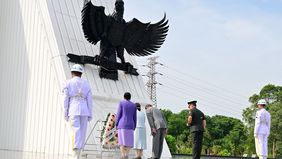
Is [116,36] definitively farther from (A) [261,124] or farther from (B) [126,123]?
(A) [261,124]

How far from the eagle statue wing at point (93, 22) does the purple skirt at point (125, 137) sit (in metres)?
4.69

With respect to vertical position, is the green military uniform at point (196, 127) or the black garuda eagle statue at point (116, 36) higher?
the black garuda eagle statue at point (116, 36)

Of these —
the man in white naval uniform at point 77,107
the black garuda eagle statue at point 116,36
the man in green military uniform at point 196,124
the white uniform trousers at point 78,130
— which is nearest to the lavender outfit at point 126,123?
the man in white naval uniform at point 77,107

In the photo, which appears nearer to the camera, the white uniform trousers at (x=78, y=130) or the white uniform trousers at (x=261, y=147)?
the white uniform trousers at (x=78, y=130)

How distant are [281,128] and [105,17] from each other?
27643 mm

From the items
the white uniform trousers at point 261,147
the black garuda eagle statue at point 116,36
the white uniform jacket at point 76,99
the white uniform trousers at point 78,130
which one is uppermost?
the black garuda eagle statue at point 116,36

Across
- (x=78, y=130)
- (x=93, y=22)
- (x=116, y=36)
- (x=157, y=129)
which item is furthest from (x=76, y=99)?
(x=116, y=36)

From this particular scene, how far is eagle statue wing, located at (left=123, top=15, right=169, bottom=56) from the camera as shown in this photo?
14.1 meters

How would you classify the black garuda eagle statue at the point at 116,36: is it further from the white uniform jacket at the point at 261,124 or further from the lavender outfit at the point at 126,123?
the white uniform jacket at the point at 261,124

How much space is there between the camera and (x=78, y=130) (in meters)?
7.71

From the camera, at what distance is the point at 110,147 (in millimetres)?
11148

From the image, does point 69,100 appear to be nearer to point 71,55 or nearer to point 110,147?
point 110,147

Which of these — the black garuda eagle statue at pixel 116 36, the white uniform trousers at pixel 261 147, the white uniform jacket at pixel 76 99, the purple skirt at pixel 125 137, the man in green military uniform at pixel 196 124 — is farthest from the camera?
the black garuda eagle statue at pixel 116 36

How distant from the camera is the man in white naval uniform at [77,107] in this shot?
769cm
